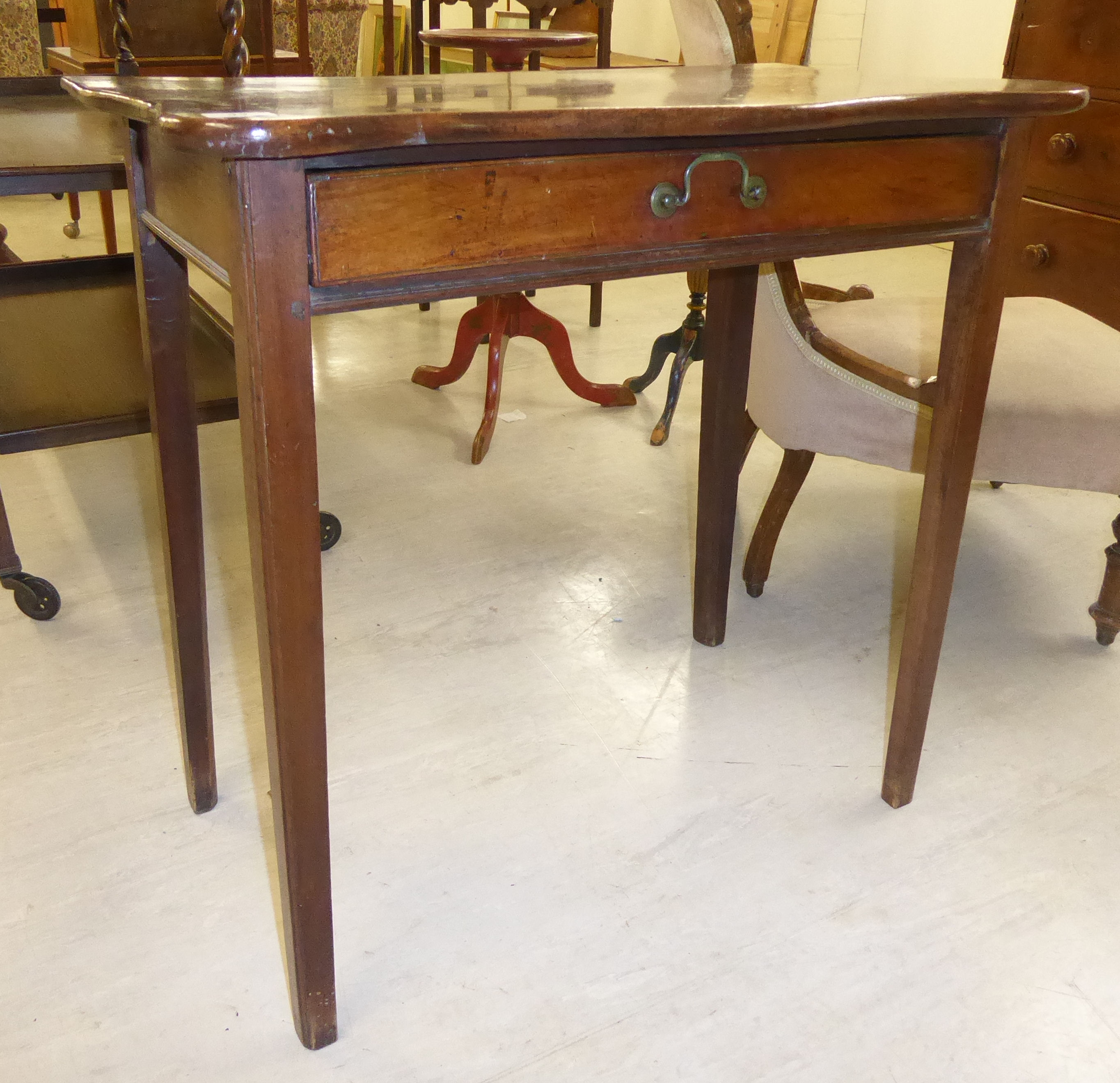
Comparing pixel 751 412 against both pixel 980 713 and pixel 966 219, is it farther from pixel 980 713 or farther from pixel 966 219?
pixel 966 219

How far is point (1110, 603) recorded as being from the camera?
1718 millimetres

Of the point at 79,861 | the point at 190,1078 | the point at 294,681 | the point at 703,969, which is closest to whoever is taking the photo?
the point at 294,681

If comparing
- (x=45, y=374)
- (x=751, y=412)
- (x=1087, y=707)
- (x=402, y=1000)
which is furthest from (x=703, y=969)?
(x=45, y=374)

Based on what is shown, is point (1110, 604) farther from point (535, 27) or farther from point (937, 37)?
point (937, 37)

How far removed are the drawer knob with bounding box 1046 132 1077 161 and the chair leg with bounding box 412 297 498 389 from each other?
54.7 inches

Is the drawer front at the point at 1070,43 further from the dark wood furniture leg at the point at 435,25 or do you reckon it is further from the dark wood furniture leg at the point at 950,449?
the dark wood furniture leg at the point at 950,449

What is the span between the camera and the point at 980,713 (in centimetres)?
158

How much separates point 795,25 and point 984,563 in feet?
12.0

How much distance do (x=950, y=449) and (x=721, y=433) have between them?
0.42m

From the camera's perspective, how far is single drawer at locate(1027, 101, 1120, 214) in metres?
2.53

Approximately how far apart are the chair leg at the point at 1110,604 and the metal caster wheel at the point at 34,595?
1635 mm

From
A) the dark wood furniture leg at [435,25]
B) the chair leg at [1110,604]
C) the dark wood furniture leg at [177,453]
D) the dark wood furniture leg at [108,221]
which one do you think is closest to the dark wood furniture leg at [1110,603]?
the chair leg at [1110,604]

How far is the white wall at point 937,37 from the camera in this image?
163 inches

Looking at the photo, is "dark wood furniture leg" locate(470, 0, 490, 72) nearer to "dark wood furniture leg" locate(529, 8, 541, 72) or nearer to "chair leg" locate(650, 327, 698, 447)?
"dark wood furniture leg" locate(529, 8, 541, 72)
